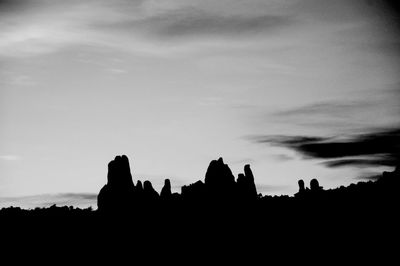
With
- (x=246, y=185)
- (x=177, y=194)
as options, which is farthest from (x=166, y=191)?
(x=246, y=185)

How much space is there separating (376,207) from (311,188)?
27.7 metres

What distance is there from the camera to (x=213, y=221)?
95.7 meters

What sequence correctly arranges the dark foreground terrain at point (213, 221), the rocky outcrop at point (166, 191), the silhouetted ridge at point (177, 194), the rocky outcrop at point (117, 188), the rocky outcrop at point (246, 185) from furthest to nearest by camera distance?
the rocky outcrop at point (166, 191) → the rocky outcrop at point (246, 185) → the silhouetted ridge at point (177, 194) → the rocky outcrop at point (117, 188) → the dark foreground terrain at point (213, 221)

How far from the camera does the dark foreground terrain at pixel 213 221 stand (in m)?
82.4

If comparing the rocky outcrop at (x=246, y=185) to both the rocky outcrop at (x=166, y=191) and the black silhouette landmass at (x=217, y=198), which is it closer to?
the black silhouette landmass at (x=217, y=198)

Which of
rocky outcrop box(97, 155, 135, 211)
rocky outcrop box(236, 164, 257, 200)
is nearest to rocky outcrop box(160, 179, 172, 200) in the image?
rocky outcrop box(97, 155, 135, 211)

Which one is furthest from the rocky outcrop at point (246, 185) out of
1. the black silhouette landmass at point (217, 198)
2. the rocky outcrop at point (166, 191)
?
the rocky outcrop at point (166, 191)

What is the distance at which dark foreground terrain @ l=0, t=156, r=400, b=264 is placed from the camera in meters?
82.4

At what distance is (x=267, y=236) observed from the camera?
87.3m

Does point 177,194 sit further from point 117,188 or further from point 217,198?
point 117,188

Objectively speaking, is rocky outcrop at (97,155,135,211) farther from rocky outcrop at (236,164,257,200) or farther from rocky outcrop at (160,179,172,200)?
rocky outcrop at (236,164,257,200)

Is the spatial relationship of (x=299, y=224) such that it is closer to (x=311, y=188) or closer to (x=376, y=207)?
(x=376, y=207)

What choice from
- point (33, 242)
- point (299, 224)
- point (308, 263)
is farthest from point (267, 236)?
point (33, 242)

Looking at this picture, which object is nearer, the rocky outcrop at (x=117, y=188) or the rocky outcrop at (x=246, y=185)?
the rocky outcrop at (x=117, y=188)
